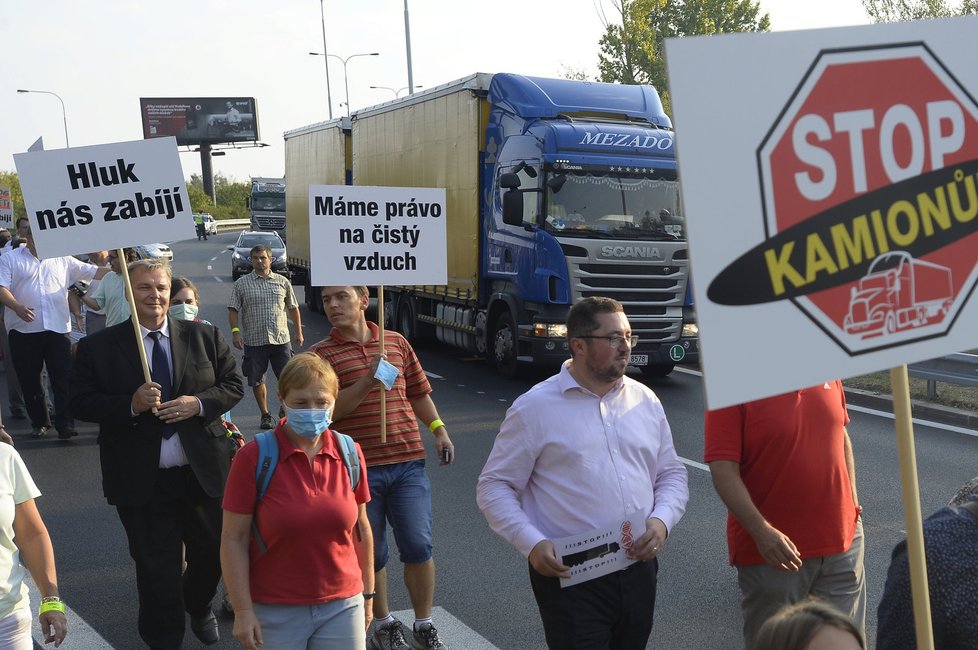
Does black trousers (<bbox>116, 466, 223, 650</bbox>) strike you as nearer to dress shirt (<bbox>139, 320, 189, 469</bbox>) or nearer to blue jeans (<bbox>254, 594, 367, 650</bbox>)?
dress shirt (<bbox>139, 320, 189, 469</bbox>)

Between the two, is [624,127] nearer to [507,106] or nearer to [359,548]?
[507,106]

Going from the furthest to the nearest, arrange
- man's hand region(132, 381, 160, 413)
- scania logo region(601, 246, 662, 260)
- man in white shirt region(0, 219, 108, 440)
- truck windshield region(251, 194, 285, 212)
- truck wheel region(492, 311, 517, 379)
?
A: truck windshield region(251, 194, 285, 212), truck wheel region(492, 311, 517, 379), scania logo region(601, 246, 662, 260), man in white shirt region(0, 219, 108, 440), man's hand region(132, 381, 160, 413)

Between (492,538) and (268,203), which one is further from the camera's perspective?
(268,203)

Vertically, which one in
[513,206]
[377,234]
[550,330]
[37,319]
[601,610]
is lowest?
[550,330]

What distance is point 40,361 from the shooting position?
1089 centimetres

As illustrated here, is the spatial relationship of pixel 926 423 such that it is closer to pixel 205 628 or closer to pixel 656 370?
pixel 656 370

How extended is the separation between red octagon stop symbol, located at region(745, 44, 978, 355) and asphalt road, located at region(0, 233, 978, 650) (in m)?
3.70

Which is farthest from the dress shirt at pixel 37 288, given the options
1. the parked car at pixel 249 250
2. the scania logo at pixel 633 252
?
the parked car at pixel 249 250

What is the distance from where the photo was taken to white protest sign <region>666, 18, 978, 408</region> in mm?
2168

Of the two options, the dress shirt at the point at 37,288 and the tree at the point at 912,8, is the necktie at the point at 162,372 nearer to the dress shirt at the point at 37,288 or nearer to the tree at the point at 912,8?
the dress shirt at the point at 37,288

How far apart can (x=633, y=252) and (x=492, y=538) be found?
22.7ft

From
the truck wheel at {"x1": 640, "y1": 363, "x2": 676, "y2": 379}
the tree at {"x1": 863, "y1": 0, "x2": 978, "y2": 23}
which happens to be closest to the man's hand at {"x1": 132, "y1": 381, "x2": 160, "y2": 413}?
the truck wheel at {"x1": 640, "y1": 363, "x2": 676, "y2": 379}

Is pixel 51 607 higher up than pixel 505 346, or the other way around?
pixel 51 607

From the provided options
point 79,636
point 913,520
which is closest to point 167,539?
point 79,636
